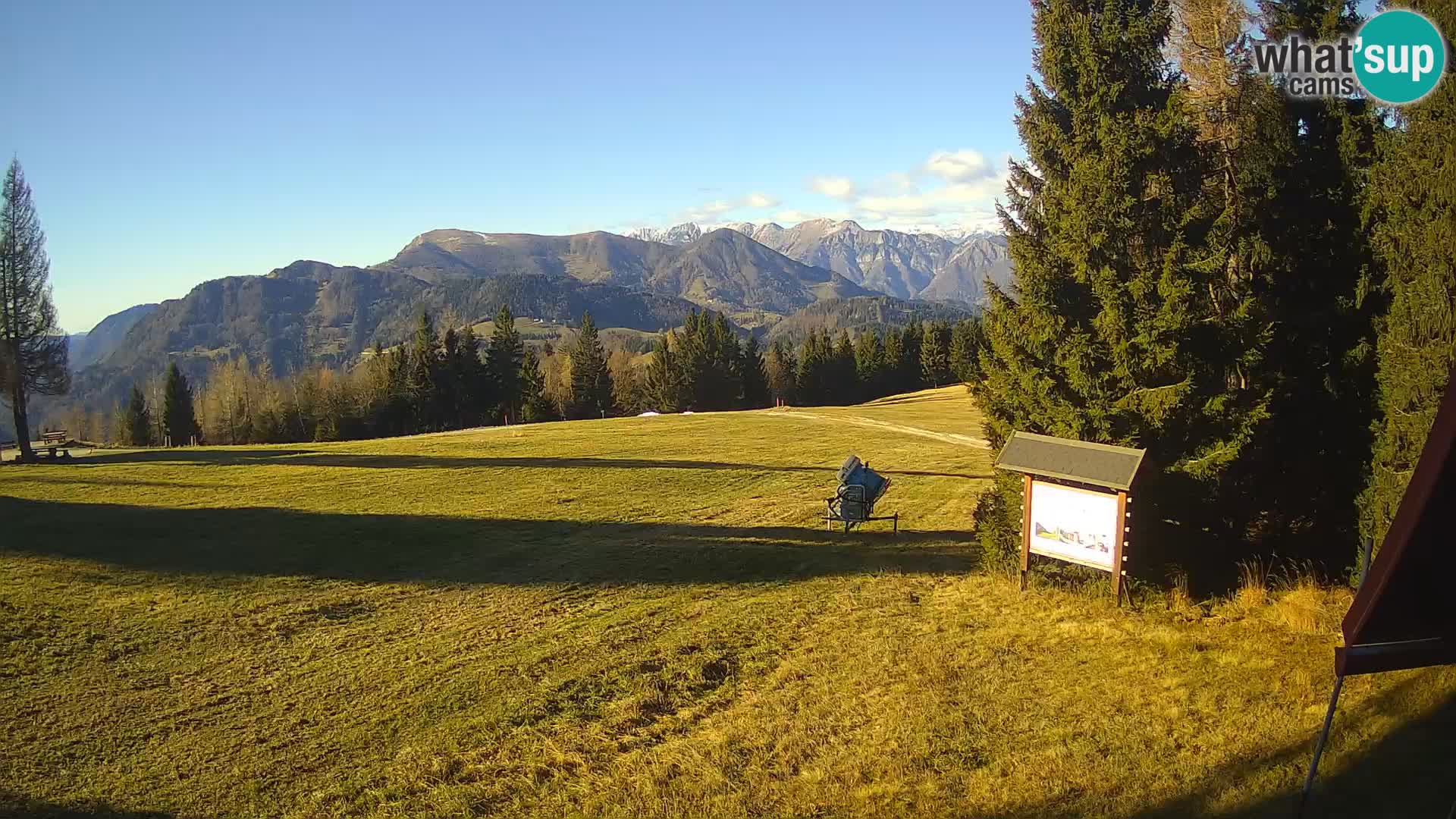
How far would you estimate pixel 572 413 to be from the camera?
88125 millimetres

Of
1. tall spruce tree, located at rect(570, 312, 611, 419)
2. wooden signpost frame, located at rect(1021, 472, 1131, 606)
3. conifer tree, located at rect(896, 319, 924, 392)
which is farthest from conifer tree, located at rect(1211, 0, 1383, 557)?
conifer tree, located at rect(896, 319, 924, 392)

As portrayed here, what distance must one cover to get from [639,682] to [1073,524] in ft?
24.8

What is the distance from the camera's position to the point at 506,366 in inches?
3398

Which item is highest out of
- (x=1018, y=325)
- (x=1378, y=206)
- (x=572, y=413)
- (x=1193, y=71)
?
(x=1193, y=71)

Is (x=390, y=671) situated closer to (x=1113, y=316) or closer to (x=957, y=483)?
(x=1113, y=316)

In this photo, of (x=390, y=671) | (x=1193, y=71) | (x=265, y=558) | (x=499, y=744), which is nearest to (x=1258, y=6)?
(x=1193, y=71)

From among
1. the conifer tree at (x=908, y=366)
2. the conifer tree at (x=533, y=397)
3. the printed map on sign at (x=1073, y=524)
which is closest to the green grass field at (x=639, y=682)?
the printed map on sign at (x=1073, y=524)

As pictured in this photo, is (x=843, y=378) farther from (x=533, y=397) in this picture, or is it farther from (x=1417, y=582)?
(x=1417, y=582)

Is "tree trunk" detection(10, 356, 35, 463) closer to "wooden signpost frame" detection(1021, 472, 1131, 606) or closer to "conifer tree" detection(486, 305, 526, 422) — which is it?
"wooden signpost frame" detection(1021, 472, 1131, 606)

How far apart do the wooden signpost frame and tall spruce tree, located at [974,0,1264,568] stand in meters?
0.72

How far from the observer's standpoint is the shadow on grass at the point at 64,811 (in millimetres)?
7750

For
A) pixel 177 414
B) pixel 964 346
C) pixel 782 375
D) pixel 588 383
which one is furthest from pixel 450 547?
pixel 782 375

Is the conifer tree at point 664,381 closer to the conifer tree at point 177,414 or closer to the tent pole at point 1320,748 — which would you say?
the conifer tree at point 177,414

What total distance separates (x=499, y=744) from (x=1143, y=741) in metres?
7.21
